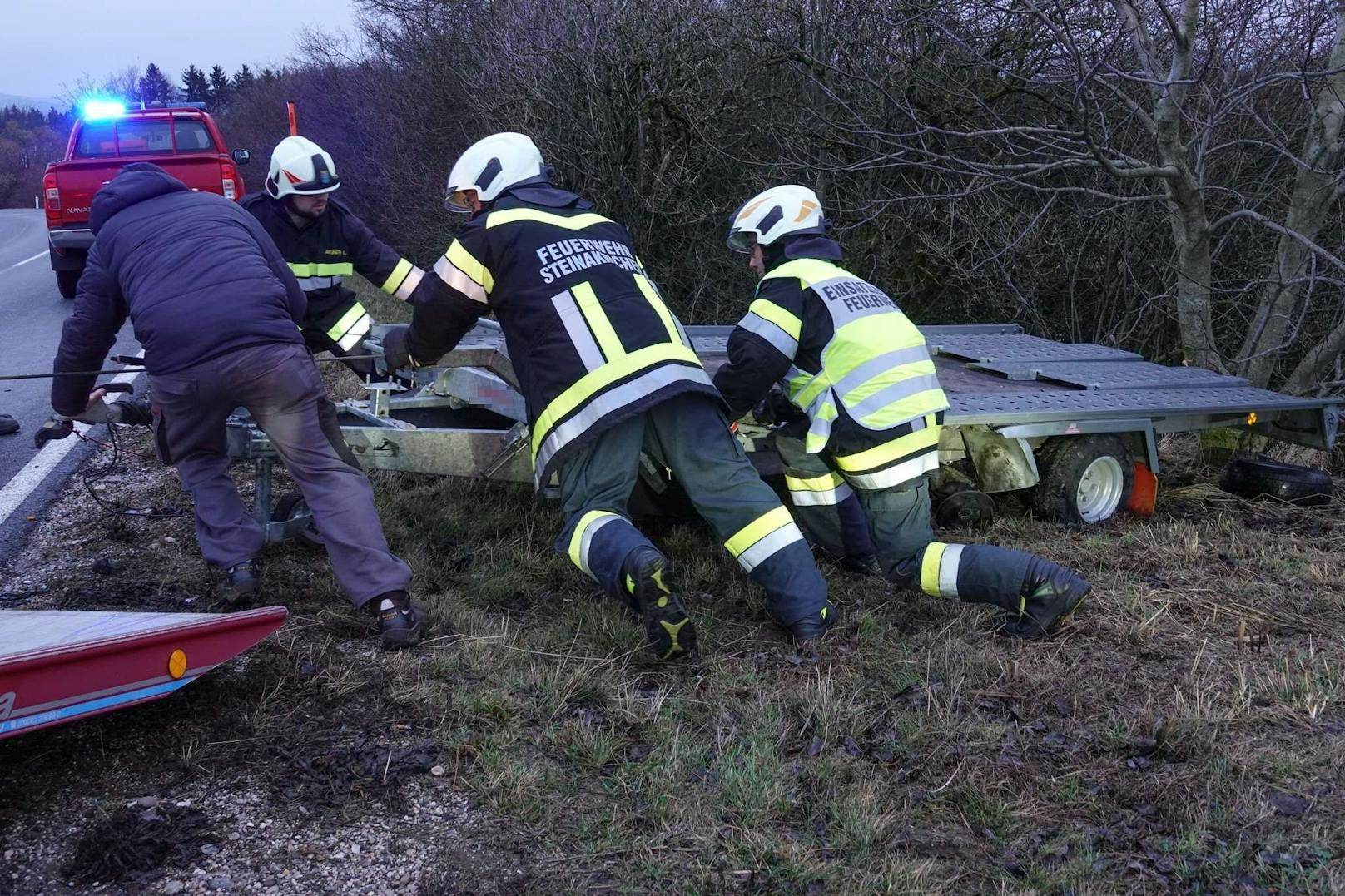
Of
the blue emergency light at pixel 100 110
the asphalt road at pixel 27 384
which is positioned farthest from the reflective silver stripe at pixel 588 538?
the blue emergency light at pixel 100 110

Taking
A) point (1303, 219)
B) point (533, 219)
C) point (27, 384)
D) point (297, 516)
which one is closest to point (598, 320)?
point (533, 219)

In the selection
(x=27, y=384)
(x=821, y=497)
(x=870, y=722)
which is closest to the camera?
(x=870, y=722)

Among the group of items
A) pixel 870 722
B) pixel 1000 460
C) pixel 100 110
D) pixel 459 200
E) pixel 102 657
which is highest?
pixel 100 110

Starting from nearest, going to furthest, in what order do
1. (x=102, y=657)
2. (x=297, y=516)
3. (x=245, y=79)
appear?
(x=102, y=657) < (x=297, y=516) < (x=245, y=79)

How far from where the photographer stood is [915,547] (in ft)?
13.4

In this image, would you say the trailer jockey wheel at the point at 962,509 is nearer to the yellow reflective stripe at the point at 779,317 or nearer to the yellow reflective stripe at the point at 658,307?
the yellow reflective stripe at the point at 779,317

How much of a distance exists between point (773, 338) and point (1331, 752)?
216 cm

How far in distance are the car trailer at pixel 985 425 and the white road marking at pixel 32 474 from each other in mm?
1192

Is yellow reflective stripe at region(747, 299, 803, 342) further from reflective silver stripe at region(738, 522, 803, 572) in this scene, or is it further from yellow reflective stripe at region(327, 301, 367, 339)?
yellow reflective stripe at region(327, 301, 367, 339)

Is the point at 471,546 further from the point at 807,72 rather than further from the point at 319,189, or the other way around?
the point at 807,72

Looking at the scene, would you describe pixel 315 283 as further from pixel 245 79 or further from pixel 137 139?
pixel 245 79

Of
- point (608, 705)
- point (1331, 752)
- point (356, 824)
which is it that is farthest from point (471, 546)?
point (1331, 752)

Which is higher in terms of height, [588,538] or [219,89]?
[219,89]

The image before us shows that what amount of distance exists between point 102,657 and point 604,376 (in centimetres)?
173
